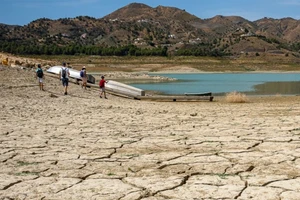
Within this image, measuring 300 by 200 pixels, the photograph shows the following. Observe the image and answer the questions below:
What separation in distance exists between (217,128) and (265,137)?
187 cm

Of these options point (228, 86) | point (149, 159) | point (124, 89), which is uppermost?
point (149, 159)

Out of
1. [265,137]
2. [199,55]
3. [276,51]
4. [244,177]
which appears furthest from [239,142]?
[276,51]

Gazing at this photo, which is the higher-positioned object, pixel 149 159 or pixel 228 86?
pixel 149 159

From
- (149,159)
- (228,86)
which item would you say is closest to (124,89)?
(149,159)

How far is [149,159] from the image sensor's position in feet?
23.5

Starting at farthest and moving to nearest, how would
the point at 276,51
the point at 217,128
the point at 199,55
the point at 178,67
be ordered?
the point at 276,51, the point at 199,55, the point at 178,67, the point at 217,128

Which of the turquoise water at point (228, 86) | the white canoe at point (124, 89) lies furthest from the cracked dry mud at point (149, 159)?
the turquoise water at point (228, 86)

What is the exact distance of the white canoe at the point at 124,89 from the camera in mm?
27156

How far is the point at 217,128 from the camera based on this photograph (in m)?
10.8

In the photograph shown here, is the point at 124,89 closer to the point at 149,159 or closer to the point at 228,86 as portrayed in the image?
the point at 149,159

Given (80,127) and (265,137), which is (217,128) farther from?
(80,127)

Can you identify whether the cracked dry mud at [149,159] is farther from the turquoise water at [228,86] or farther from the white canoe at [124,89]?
the turquoise water at [228,86]

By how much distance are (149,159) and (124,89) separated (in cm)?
2071

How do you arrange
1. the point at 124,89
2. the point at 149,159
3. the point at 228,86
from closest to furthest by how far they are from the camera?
1. the point at 149,159
2. the point at 124,89
3. the point at 228,86
